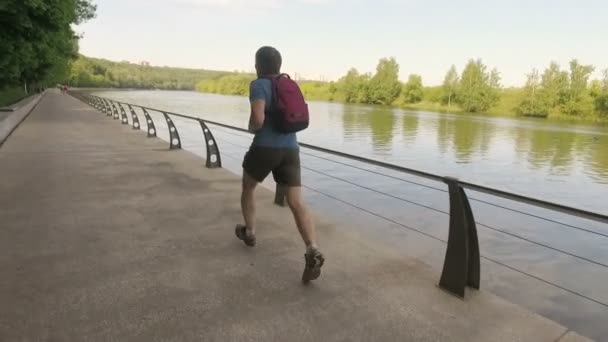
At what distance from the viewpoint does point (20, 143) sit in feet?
37.1

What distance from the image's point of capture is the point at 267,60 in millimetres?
3281

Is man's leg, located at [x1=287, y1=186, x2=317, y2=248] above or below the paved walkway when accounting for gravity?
above

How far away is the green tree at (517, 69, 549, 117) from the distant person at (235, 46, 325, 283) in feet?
286

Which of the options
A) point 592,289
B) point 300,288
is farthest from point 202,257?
point 592,289

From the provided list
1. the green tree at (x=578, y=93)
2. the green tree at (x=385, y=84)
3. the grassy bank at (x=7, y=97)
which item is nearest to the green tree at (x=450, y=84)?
the green tree at (x=385, y=84)

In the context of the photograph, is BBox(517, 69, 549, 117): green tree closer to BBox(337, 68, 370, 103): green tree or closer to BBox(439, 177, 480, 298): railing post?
BBox(337, 68, 370, 103): green tree

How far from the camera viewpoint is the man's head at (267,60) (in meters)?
3.28

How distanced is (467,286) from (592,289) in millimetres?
4799

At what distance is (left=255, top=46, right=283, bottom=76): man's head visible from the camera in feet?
10.8

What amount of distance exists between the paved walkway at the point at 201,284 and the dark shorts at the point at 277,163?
2.74 ft

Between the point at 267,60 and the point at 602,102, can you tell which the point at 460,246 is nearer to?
the point at 267,60

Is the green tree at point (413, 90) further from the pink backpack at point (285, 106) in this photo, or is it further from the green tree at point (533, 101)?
the pink backpack at point (285, 106)

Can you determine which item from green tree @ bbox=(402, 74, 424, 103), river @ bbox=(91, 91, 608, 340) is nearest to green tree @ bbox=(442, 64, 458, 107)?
green tree @ bbox=(402, 74, 424, 103)

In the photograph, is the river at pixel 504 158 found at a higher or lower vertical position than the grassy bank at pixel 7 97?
lower
